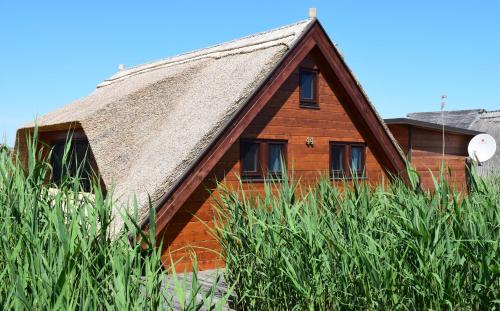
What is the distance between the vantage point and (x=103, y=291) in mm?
3711

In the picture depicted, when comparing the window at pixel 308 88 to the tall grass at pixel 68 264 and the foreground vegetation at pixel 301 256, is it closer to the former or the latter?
the foreground vegetation at pixel 301 256

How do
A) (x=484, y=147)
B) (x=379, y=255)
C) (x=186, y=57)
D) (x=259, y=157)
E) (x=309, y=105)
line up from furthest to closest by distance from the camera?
1. (x=484, y=147)
2. (x=186, y=57)
3. (x=309, y=105)
4. (x=259, y=157)
5. (x=379, y=255)

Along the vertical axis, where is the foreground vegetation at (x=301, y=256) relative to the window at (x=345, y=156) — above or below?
below

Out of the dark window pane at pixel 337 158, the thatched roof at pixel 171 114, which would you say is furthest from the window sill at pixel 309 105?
the thatched roof at pixel 171 114

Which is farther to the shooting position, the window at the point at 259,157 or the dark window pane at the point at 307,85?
the dark window pane at the point at 307,85

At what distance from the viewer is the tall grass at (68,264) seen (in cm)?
336

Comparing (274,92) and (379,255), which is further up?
(274,92)

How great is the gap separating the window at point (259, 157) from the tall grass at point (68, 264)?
6.20 meters

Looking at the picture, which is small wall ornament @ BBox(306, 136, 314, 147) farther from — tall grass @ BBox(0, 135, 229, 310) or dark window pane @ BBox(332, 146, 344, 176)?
tall grass @ BBox(0, 135, 229, 310)

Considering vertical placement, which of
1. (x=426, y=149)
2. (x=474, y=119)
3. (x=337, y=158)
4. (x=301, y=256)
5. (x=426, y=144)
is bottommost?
(x=301, y=256)

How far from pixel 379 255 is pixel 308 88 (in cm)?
827

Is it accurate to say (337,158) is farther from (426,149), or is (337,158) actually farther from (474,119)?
(474,119)

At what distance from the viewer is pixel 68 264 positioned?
3.48 metres

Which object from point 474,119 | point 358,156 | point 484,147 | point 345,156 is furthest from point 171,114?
point 474,119
